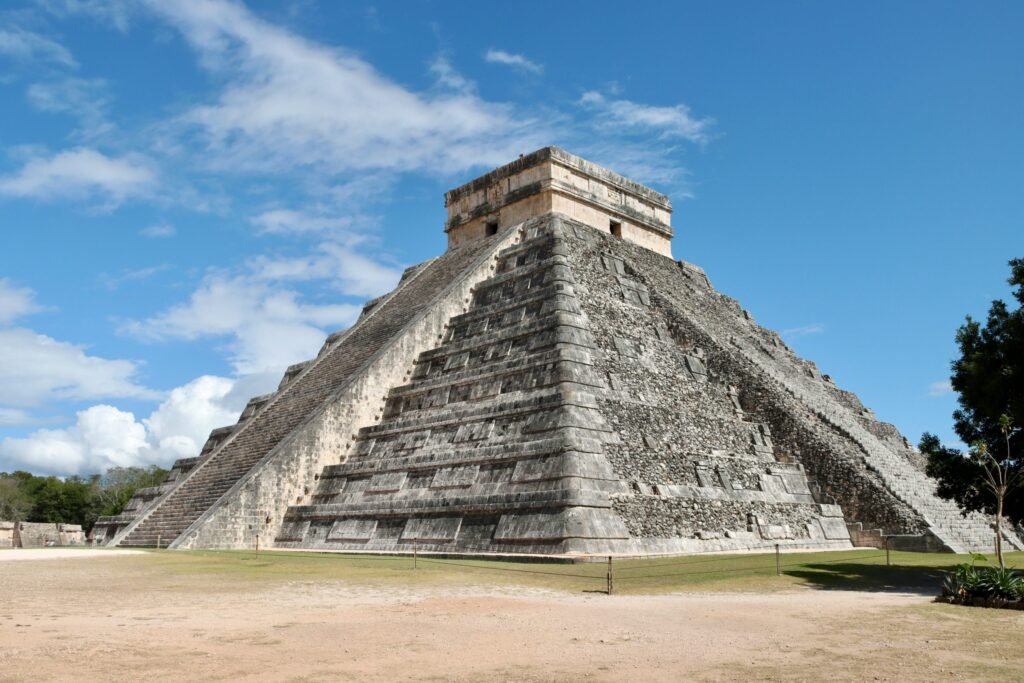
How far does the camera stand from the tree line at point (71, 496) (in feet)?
142

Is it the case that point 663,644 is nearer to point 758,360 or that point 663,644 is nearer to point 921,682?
point 921,682

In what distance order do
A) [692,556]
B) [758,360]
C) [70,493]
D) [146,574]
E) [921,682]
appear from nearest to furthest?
[921,682], [146,574], [692,556], [758,360], [70,493]

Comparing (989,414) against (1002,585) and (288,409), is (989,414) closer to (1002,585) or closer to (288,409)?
(1002,585)

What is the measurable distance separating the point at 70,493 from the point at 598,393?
127 feet

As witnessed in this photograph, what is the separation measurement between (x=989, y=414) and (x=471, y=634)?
8.99 m

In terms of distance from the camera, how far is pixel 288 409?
Result: 2069 centimetres

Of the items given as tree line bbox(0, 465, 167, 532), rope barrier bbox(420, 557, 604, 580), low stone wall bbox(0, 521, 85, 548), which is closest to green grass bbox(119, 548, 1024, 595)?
rope barrier bbox(420, 557, 604, 580)

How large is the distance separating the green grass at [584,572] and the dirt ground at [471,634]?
51cm

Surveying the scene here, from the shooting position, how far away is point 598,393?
16.2m

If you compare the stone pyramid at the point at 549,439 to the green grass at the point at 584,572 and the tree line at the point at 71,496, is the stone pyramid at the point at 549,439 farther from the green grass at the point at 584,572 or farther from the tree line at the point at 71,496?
the tree line at the point at 71,496

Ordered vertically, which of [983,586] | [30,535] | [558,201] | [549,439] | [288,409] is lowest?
[30,535]

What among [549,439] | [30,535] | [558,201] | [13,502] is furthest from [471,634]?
[13,502]

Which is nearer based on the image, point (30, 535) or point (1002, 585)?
point (1002, 585)

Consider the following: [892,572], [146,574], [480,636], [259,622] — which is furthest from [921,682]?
[146,574]
